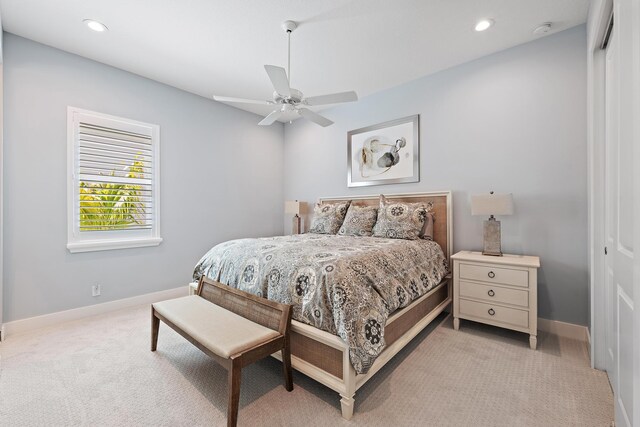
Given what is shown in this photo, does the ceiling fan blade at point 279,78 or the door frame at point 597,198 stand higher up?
the ceiling fan blade at point 279,78

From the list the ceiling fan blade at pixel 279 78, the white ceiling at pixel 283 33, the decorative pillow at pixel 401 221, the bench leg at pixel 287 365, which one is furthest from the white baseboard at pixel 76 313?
the ceiling fan blade at pixel 279 78

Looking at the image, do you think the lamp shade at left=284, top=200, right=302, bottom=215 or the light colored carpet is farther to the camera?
the lamp shade at left=284, top=200, right=302, bottom=215

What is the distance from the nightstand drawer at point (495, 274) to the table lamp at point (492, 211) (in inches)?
10.3

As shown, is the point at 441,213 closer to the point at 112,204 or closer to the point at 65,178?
the point at 112,204

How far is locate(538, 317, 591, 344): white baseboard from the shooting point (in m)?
2.42

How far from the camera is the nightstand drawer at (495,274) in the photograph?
7.61ft

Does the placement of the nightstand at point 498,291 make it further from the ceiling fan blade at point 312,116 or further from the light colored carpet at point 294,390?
the ceiling fan blade at point 312,116

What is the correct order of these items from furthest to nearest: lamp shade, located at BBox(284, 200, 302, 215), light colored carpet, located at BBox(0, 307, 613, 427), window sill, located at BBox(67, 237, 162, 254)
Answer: lamp shade, located at BBox(284, 200, 302, 215) < window sill, located at BBox(67, 237, 162, 254) < light colored carpet, located at BBox(0, 307, 613, 427)

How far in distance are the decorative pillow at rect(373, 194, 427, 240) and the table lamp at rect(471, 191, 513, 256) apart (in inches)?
21.7

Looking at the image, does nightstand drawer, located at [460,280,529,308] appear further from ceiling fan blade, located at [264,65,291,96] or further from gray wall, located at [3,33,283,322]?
gray wall, located at [3,33,283,322]

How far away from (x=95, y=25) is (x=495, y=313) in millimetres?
4435

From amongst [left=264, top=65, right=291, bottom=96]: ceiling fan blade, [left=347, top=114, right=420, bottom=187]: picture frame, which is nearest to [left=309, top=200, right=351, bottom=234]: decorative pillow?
[left=347, top=114, right=420, bottom=187]: picture frame

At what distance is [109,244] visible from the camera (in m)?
3.12

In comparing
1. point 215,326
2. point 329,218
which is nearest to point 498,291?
point 329,218
